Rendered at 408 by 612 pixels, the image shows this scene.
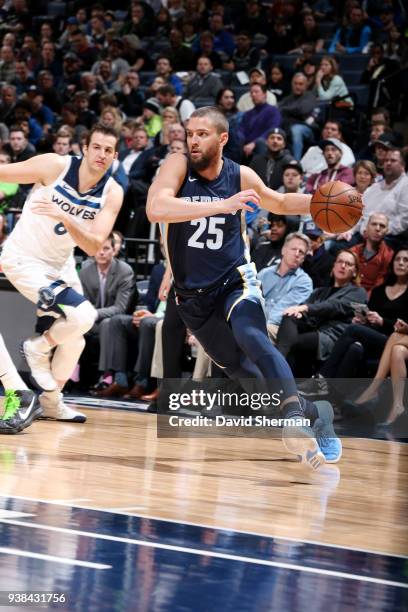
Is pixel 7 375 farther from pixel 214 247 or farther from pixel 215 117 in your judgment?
pixel 215 117

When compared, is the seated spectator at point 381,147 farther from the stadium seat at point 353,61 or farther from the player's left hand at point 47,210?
the player's left hand at point 47,210

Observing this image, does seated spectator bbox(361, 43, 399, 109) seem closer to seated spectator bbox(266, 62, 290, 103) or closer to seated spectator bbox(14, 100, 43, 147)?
seated spectator bbox(266, 62, 290, 103)

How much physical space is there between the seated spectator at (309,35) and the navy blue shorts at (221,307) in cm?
978

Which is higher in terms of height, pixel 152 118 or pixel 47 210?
pixel 152 118

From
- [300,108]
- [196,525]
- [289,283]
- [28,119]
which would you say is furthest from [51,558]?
[28,119]

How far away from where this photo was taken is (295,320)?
9.01m

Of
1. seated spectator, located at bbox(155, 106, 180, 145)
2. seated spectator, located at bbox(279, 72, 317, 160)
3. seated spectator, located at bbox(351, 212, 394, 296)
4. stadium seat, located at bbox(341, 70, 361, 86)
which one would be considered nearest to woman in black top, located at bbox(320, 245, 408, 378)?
seated spectator, located at bbox(351, 212, 394, 296)

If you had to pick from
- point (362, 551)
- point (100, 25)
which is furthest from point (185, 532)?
point (100, 25)

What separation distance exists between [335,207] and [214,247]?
725 mm

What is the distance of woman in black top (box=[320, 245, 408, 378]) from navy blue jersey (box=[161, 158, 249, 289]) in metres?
2.88

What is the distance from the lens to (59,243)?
746 cm

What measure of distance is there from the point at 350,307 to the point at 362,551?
522 cm

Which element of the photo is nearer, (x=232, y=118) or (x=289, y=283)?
(x=289, y=283)

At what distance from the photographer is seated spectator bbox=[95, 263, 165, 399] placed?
9820mm
